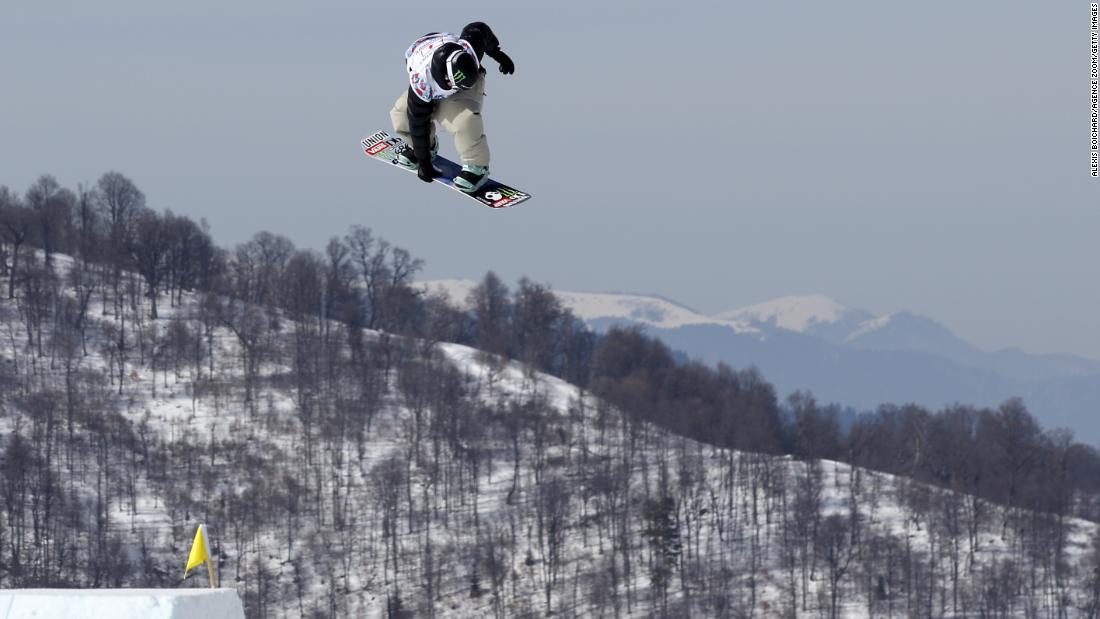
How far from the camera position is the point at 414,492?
570 ft

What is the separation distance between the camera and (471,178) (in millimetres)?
24172

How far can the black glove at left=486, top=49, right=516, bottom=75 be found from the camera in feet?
74.8

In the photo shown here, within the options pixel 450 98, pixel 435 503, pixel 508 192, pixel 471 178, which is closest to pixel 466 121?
pixel 450 98

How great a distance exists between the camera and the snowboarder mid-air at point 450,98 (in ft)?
71.4

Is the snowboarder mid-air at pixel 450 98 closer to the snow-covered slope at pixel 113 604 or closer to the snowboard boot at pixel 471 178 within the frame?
the snowboard boot at pixel 471 178

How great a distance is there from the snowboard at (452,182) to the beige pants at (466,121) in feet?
2.34

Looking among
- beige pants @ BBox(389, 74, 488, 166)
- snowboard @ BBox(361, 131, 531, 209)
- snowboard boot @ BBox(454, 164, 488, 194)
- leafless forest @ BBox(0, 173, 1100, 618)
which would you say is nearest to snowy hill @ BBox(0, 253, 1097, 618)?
leafless forest @ BBox(0, 173, 1100, 618)

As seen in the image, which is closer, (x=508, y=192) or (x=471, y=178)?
(x=471, y=178)

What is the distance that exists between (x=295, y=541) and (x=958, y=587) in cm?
5986

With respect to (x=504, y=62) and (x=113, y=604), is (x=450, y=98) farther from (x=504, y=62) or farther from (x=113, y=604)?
(x=113, y=604)

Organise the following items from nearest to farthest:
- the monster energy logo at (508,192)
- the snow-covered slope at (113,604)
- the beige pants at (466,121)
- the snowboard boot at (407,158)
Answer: the snow-covered slope at (113,604) → the beige pants at (466,121) → the monster energy logo at (508,192) → the snowboard boot at (407,158)

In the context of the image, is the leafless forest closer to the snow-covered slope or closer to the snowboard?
the snowboard

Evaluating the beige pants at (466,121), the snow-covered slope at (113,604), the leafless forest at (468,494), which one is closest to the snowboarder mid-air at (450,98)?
the beige pants at (466,121)

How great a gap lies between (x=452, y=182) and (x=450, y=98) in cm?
190
